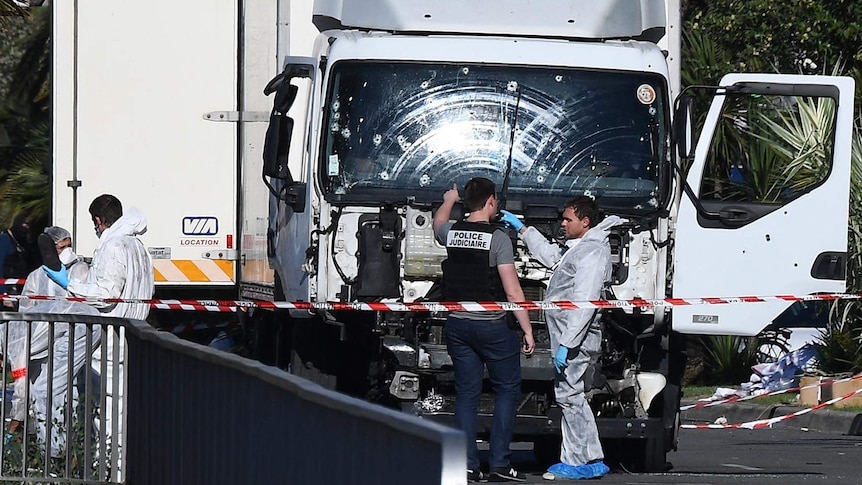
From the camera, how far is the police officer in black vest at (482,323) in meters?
9.41

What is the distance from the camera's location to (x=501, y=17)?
10.4 m

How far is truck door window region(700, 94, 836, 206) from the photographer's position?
15.2 m

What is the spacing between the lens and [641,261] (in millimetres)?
10148

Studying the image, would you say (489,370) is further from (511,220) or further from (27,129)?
(27,129)

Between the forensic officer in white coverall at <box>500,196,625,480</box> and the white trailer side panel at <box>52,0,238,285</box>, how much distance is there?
365cm

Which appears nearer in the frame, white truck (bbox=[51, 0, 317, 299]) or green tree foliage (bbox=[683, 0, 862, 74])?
white truck (bbox=[51, 0, 317, 299])

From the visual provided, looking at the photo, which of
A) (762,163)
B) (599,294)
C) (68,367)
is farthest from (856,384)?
(68,367)

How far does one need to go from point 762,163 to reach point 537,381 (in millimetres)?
7546

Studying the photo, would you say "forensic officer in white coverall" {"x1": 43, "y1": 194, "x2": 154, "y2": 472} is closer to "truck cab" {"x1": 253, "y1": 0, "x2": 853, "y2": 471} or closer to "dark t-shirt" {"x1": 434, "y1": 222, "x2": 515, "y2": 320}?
"truck cab" {"x1": 253, "y1": 0, "x2": 853, "y2": 471}

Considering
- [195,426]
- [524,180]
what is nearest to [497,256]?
[524,180]

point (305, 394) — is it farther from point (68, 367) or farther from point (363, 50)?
point (363, 50)

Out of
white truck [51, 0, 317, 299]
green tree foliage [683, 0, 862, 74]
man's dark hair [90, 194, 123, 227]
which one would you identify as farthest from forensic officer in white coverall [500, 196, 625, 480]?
green tree foliage [683, 0, 862, 74]

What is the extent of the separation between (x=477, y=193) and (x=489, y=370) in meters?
1.00

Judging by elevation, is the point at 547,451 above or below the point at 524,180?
below
